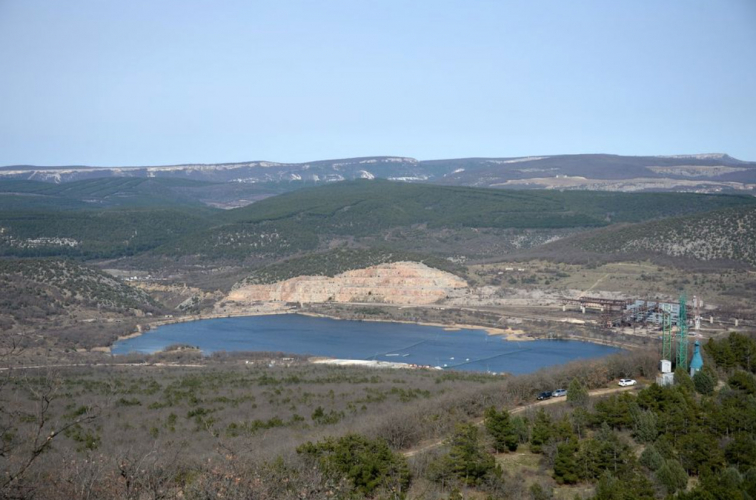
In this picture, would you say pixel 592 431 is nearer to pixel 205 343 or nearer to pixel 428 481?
pixel 428 481

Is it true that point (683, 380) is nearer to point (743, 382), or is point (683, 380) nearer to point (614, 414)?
point (743, 382)

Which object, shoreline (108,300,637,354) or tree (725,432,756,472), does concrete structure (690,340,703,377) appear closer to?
tree (725,432,756,472)

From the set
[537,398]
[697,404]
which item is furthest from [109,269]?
[697,404]

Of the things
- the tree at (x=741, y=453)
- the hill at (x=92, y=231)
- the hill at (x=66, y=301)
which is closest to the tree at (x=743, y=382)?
the tree at (x=741, y=453)

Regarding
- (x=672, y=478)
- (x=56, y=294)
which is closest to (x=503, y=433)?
(x=672, y=478)

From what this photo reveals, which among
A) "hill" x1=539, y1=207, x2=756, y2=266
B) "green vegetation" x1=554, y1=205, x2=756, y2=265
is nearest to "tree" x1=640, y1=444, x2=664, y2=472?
"hill" x1=539, y1=207, x2=756, y2=266

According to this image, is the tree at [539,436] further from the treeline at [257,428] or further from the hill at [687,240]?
the hill at [687,240]
